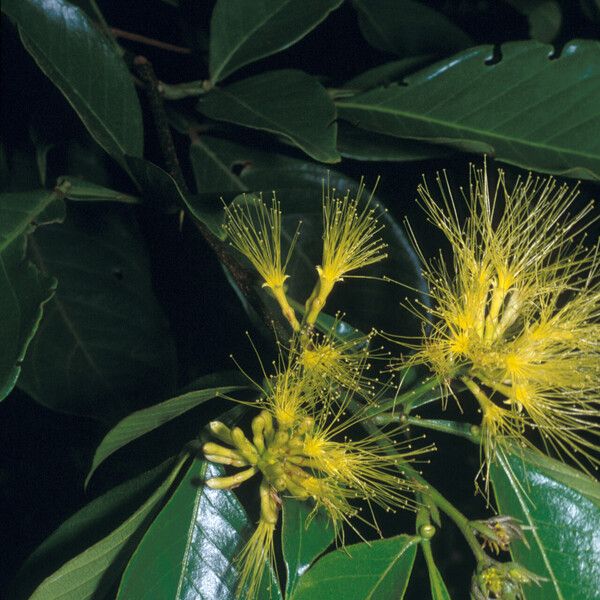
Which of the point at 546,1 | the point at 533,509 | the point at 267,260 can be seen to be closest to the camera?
the point at 533,509

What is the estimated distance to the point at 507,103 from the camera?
152 centimetres

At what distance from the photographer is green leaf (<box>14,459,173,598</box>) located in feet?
4.25

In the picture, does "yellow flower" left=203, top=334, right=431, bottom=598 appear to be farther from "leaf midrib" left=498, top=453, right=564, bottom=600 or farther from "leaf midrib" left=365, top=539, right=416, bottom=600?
"leaf midrib" left=498, top=453, right=564, bottom=600

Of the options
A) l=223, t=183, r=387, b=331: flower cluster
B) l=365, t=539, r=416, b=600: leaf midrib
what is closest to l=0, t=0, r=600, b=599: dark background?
l=223, t=183, r=387, b=331: flower cluster

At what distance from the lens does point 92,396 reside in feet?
5.15

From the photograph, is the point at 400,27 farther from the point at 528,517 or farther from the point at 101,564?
the point at 101,564

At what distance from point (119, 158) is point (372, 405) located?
1.85 ft

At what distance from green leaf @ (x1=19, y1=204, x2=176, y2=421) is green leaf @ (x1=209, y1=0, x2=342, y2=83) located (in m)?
0.41

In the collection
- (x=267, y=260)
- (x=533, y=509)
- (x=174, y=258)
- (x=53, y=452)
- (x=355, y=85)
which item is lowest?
(x=53, y=452)

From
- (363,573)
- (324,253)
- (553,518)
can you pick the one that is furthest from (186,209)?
(553,518)

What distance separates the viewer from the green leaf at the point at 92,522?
130 centimetres

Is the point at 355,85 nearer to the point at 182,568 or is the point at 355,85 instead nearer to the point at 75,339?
the point at 75,339

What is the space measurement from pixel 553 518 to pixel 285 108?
78 centimetres

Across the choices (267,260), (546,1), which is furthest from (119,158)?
(546,1)
